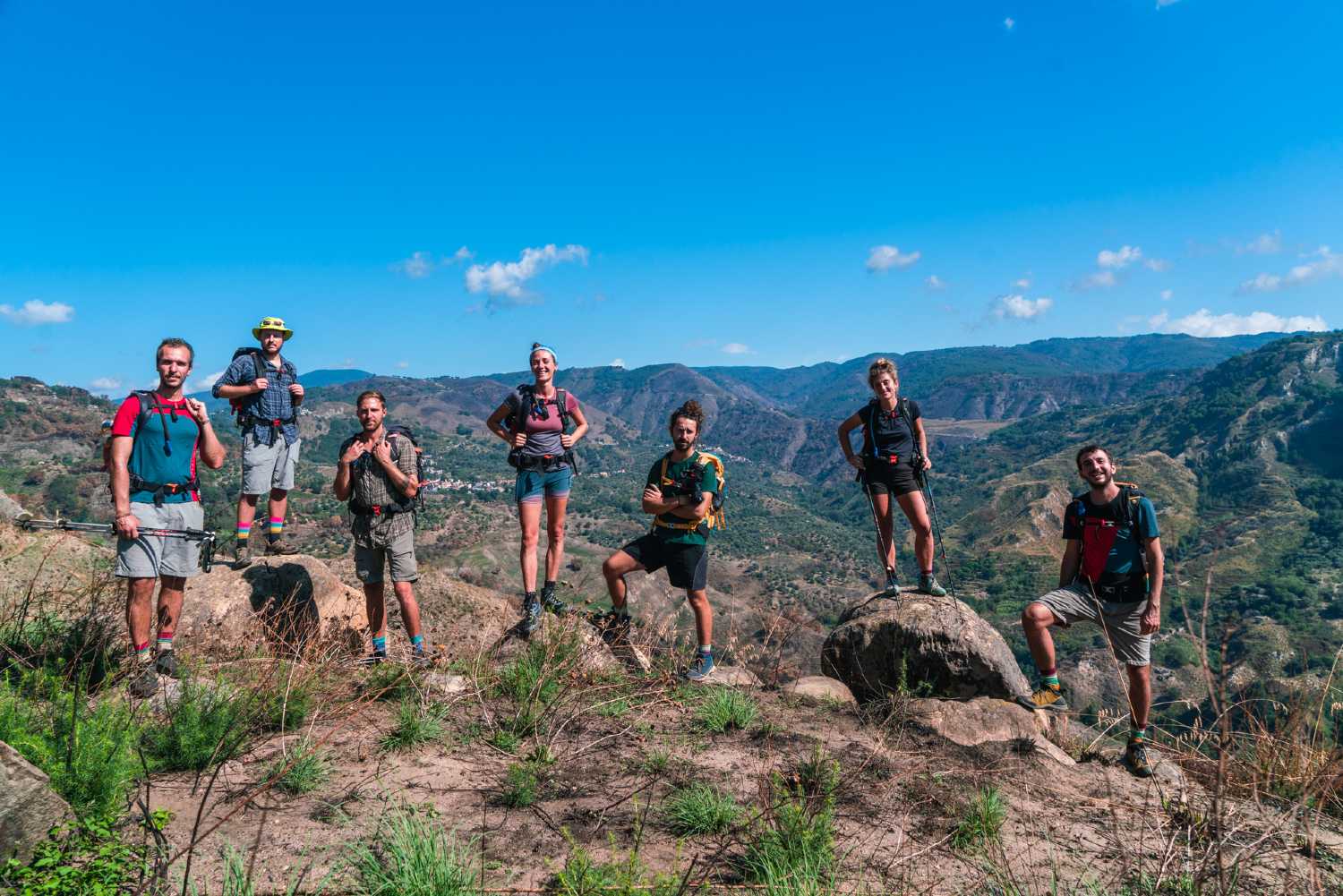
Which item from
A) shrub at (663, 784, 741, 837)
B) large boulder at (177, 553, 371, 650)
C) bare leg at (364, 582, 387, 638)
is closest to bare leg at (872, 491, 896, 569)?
shrub at (663, 784, 741, 837)

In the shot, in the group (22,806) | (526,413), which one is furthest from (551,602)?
(22,806)

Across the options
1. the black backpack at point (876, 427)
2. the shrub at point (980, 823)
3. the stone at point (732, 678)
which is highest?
the black backpack at point (876, 427)

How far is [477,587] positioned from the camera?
10039 millimetres

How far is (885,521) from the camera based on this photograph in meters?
6.67

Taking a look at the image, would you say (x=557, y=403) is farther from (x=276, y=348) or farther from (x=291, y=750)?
(x=291, y=750)

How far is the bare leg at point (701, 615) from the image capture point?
19.0 ft

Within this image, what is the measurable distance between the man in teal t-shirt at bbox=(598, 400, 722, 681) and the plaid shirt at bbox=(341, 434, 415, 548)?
6.12 feet

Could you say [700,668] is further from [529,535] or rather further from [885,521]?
[885,521]

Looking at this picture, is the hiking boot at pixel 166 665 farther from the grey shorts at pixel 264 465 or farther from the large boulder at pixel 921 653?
the large boulder at pixel 921 653

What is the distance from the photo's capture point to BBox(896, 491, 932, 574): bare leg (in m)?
6.40

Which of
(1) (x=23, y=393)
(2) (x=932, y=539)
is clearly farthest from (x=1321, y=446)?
(1) (x=23, y=393)

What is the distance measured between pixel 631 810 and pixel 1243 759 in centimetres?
438

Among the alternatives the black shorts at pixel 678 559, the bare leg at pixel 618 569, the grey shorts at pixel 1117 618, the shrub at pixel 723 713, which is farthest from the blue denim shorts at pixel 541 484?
the grey shorts at pixel 1117 618

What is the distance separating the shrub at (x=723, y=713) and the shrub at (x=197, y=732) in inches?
114
